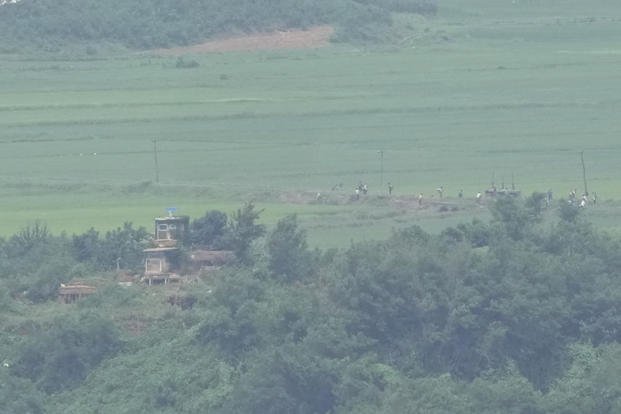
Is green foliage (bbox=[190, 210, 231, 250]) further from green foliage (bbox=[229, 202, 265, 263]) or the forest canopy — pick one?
the forest canopy

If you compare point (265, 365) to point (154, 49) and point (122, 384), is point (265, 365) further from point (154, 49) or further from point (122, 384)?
point (154, 49)

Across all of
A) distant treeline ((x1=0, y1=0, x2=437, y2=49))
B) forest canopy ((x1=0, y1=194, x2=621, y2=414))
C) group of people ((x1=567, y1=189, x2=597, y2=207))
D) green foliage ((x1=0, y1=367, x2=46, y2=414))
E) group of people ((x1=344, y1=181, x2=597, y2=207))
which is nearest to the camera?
forest canopy ((x1=0, y1=194, x2=621, y2=414))

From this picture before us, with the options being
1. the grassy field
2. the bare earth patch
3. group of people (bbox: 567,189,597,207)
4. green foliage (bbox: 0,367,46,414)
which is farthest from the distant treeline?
green foliage (bbox: 0,367,46,414)

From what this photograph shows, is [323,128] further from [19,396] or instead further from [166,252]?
[19,396]

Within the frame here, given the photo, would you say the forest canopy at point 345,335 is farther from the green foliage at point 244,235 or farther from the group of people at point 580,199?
the group of people at point 580,199

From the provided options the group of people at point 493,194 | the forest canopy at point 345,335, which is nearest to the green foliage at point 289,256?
the forest canopy at point 345,335

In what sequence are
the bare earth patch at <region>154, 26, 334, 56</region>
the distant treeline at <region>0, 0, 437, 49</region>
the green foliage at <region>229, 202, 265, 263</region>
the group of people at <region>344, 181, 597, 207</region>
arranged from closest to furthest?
the green foliage at <region>229, 202, 265, 263</region> < the group of people at <region>344, 181, 597, 207</region> < the bare earth patch at <region>154, 26, 334, 56</region> < the distant treeline at <region>0, 0, 437, 49</region>
